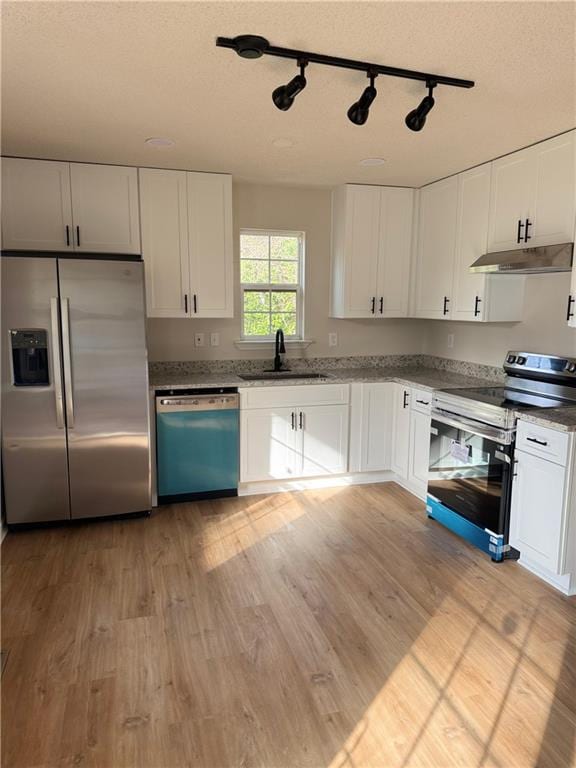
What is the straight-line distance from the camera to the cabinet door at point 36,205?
11.3 feet

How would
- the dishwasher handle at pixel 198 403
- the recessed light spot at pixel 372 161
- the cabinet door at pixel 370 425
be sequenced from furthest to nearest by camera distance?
the cabinet door at pixel 370 425
the dishwasher handle at pixel 198 403
the recessed light spot at pixel 372 161

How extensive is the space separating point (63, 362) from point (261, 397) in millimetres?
1396

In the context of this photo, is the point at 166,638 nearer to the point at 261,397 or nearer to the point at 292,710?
the point at 292,710

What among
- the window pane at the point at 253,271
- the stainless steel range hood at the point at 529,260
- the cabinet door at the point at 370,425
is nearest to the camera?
the stainless steel range hood at the point at 529,260

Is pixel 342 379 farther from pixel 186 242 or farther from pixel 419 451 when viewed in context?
pixel 186 242

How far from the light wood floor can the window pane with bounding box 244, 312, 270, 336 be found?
175 cm

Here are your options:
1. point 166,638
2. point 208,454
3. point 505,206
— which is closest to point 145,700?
point 166,638

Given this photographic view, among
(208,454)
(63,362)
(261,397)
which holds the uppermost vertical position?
(63,362)

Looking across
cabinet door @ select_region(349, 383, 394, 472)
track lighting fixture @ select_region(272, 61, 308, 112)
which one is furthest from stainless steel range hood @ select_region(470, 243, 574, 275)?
track lighting fixture @ select_region(272, 61, 308, 112)

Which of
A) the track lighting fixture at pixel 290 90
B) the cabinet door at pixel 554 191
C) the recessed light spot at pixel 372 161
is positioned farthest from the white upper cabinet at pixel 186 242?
the cabinet door at pixel 554 191

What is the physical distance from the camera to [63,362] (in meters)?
3.29

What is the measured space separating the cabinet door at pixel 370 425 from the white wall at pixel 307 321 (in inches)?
26.0

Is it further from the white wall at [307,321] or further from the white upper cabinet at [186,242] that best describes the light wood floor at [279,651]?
the white upper cabinet at [186,242]

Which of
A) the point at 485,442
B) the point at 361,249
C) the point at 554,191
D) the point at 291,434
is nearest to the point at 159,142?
the point at 361,249
